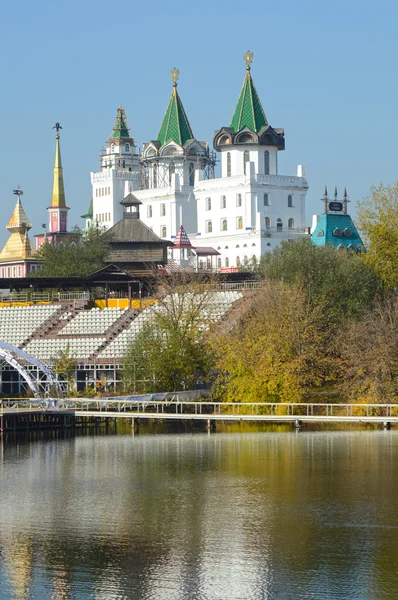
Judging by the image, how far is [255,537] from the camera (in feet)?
134

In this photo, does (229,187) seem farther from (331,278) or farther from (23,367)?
(23,367)

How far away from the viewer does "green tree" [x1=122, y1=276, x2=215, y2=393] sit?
78.2 meters

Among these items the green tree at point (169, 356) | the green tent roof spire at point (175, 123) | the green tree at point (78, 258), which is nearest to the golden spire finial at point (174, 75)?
the green tent roof spire at point (175, 123)

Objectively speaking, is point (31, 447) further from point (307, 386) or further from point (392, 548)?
point (392, 548)

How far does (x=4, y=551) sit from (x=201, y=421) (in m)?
33.4

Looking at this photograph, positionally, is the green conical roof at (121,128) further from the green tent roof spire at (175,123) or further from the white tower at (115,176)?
the green tent roof spire at (175,123)

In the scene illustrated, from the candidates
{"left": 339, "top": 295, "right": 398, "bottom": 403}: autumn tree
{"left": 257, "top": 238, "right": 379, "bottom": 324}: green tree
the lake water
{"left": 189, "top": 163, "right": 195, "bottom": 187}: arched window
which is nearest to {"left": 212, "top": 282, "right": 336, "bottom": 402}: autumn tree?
{"left": 339, "top": 295, "right": 398, "bottom": 403}: autumn tree

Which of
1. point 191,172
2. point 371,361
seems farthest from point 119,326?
point 191,172

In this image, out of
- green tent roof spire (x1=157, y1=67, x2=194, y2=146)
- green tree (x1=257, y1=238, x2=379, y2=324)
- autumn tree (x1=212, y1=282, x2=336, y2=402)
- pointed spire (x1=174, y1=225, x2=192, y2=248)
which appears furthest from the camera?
green tent roof spire (x1=157, y1=67, x2=194, y2=146)

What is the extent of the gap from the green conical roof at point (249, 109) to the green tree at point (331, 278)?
5788 cm

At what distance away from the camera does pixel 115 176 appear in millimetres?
166750

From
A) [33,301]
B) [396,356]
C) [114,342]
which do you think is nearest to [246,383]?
[396,356]

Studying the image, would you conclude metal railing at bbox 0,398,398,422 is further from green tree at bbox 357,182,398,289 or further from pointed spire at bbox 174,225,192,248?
pointed spire at bbox 174,225,192,248

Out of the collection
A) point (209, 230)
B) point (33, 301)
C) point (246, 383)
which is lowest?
point (246, 383)
